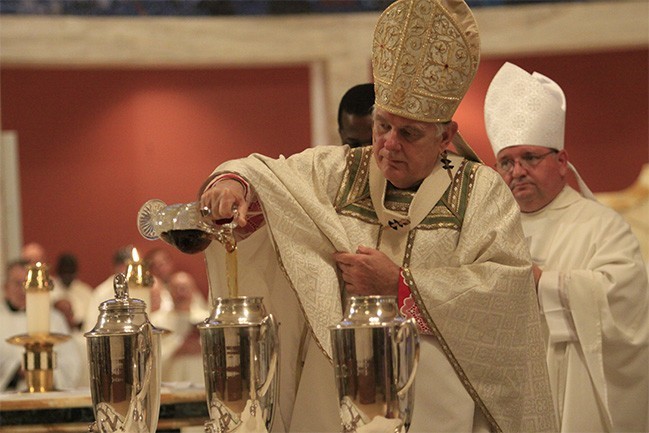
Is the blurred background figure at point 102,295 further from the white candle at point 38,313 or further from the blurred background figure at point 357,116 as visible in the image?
the blurred background figure at point 357,116

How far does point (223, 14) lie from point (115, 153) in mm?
1747

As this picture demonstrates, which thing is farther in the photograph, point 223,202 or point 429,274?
point 429,274

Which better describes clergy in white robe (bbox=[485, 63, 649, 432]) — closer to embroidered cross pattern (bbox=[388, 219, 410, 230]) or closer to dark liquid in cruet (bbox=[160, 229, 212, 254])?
embroidered cross pattern (bbox=[388, 219, 410, 230])

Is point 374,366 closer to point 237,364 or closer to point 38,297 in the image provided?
point 237,364

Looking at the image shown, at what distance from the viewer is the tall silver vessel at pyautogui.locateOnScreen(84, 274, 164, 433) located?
8.21 feet

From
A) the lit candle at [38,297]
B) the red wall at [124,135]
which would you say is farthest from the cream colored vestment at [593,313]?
the red wall at [124,135]

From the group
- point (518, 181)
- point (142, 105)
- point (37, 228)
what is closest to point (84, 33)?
point (142, 105)

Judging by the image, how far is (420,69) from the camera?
3.15m

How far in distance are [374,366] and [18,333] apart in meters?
6.81

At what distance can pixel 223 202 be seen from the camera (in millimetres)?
2734

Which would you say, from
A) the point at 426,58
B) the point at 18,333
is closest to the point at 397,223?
the point at 426,58

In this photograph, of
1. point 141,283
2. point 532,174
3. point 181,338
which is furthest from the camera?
point 181,338

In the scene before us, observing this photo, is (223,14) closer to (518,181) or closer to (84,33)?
(84,33)

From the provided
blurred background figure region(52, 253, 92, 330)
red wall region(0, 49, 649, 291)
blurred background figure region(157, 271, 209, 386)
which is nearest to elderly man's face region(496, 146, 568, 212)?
blurred background figure region(157, 271, 209, 386)
